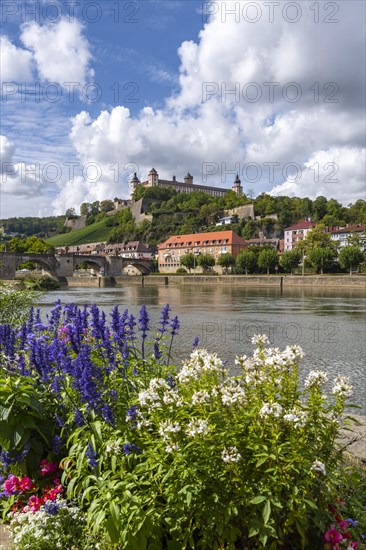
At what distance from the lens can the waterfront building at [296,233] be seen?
11480cm

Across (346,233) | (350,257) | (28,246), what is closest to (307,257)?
(350,257)

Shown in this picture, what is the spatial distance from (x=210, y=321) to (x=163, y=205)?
14054 centimetres

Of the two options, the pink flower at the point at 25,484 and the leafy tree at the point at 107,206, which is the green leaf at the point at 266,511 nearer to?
the pink flower at the point at 25,484

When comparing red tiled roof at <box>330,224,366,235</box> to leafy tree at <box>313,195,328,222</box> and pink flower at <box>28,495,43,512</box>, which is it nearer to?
leafy tree at <box>313,195,328,222</box>

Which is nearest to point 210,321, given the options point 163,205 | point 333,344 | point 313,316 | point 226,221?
point 313,316

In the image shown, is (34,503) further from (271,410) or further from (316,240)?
(316,240)

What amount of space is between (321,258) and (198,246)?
147ft

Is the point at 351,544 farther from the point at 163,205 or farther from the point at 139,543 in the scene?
the point at 163,205

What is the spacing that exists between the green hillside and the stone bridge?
51.3 m

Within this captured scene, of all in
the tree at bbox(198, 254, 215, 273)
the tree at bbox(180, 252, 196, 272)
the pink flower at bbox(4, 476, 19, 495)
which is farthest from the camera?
the tree at bbox(180, 252, 196, 272)

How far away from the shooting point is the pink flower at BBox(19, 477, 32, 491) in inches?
138

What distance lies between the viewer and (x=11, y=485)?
351 centimetres

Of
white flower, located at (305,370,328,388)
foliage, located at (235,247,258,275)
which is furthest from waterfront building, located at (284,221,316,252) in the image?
white flower, located at (305,370,328,388)

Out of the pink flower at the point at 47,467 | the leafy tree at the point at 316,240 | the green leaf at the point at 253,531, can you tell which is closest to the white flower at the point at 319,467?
the green leaf at the point at 253,531
